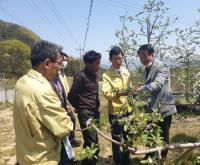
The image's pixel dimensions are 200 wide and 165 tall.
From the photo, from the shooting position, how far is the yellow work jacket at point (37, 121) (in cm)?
323

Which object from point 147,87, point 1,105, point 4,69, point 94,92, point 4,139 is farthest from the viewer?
point 4,69

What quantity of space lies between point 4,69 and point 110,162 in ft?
126

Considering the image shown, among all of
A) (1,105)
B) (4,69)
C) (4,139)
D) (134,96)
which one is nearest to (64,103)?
(134,96)

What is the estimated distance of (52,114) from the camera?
10.6 ft

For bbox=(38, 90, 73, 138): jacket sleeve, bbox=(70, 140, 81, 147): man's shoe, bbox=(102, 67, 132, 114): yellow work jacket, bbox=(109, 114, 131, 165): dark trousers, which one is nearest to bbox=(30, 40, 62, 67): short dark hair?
bbox=(38, 90, 73, 138): jacket sleeve

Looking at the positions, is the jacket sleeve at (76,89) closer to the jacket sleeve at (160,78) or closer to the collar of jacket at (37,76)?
the jacket sleeve at (160,78)

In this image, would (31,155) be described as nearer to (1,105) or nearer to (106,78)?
(106,78)

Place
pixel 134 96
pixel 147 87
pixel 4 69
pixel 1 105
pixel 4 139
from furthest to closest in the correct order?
pixel 4 69, pixel 1 105, pixel 4 139, pixel 147 87, pixel 134 96

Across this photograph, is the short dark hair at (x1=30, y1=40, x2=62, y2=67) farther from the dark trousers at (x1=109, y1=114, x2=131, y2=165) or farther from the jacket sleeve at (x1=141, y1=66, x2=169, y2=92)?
the dark trousers at (x1=109, y1=114, x2=131, y2=165)

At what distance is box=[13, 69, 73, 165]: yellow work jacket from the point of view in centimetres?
323

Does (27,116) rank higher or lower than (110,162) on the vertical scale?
higher

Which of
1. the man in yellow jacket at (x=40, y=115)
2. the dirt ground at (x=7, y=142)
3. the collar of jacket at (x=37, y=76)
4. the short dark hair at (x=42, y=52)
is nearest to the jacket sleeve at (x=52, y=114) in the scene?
the man in yellow jacket at (x=40, y=115)

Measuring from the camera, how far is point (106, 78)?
19.6 ft

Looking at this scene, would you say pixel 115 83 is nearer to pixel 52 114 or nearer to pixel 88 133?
pixel 88 133
